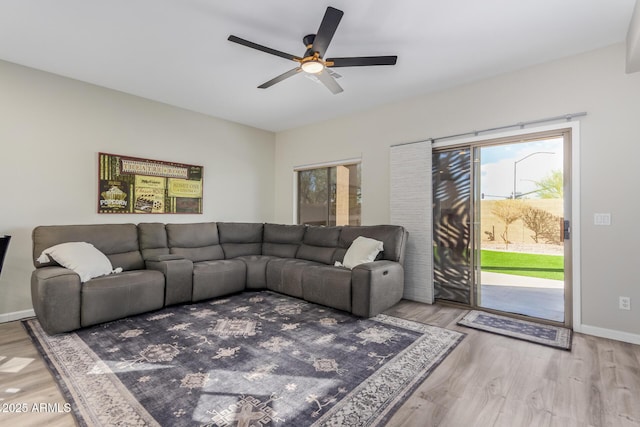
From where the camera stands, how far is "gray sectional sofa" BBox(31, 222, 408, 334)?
9.18ft

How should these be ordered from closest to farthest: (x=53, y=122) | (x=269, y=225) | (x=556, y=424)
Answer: (x=556, y=424), (x=53, y=122), (x=269, y=225)

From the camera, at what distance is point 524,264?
11.3 feet

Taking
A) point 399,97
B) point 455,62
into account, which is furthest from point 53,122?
point 455,62

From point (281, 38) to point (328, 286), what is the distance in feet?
8.49

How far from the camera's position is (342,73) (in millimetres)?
3373

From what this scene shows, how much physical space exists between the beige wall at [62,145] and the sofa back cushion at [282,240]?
1.09m

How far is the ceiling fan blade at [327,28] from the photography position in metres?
Result: 2.01

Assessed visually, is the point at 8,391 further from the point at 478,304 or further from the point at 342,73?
the point at 478,304

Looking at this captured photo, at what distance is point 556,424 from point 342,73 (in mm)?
3411

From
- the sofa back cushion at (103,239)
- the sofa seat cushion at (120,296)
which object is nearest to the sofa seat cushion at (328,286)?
the sofa seat cushion at (120,296)

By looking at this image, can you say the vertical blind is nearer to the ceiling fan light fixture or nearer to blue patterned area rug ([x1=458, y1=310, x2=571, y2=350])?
blue patterned area rug ([x1=458, y1=310, x2=571, y2=350])

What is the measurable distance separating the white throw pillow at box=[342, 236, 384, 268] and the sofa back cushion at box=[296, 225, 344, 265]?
44 cm

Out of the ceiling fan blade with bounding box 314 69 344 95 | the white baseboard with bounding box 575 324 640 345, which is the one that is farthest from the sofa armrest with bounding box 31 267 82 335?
the white baseboard with bounding box 575 324 640 345

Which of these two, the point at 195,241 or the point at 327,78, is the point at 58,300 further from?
the point at 327,78
